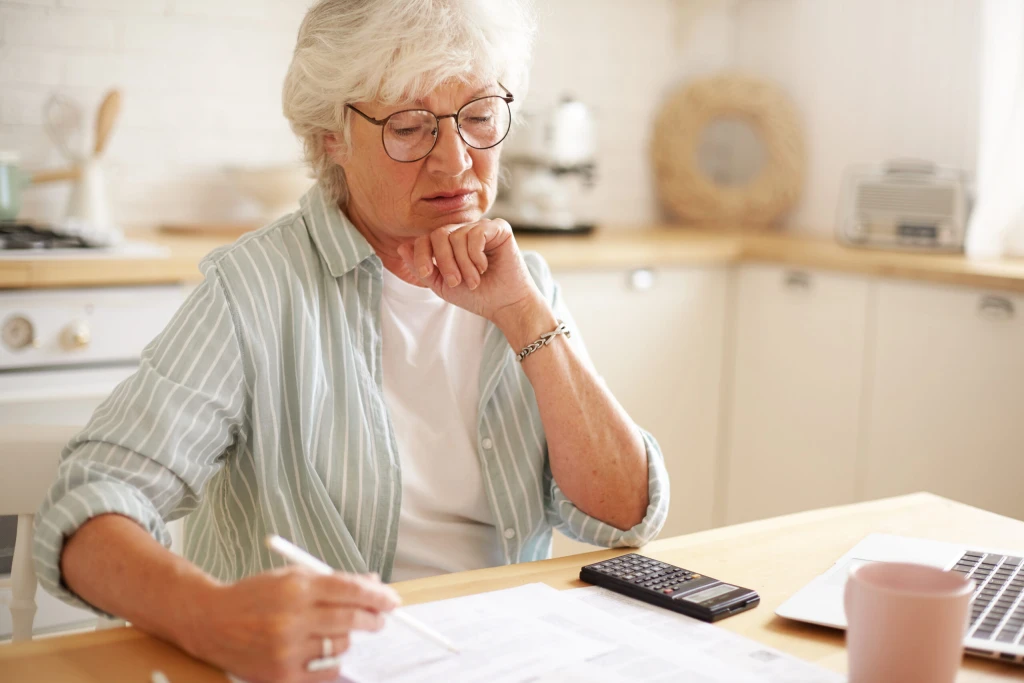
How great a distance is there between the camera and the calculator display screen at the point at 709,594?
3.18ft

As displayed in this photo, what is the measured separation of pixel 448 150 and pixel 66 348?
1079mm

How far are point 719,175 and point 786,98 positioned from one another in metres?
0.35

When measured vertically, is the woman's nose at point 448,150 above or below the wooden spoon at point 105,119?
below

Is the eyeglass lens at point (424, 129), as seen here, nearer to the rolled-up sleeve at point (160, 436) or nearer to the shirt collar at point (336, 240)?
the shirt collar at point (336, 240)

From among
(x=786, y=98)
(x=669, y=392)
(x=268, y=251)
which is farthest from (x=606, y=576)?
(x=786, y=98)

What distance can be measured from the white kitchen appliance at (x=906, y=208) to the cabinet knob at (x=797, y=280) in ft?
0.74

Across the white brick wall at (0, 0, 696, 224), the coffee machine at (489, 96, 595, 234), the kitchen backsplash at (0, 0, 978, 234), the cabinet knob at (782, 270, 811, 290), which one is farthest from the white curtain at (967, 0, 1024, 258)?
the white brick wall at (0, 0, 696, 224)

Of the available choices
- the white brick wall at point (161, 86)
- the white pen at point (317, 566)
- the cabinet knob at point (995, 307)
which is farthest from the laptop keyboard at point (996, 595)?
the white brick wall at point (161, 86)

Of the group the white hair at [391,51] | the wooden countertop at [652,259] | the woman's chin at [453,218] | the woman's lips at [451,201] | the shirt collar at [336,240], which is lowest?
the wooden countertop at [652,259]

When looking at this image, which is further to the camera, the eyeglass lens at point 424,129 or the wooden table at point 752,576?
the eyeglass lens at point 424,129

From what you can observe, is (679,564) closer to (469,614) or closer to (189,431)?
(469,614)

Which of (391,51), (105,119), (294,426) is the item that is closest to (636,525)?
(294,426)

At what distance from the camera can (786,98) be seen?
11.2ft

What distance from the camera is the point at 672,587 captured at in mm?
997
